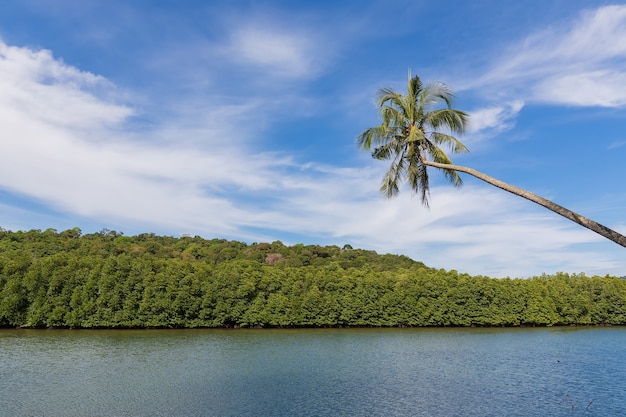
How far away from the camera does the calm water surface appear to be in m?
18.0

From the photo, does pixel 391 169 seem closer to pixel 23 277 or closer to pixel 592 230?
pixel 592 230

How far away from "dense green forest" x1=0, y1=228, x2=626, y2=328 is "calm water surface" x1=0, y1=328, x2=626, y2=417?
15.4 m

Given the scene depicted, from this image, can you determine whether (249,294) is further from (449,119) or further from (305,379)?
(449,119)

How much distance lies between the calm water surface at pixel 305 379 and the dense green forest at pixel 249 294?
50.6 feet

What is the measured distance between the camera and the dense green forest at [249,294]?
5334 cm

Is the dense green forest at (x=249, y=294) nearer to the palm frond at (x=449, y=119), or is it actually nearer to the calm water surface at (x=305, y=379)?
the calm water surface at (x=305, y=379)

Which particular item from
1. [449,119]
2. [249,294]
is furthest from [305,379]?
[249,294]

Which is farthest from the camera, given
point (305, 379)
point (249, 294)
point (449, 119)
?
point (249, 294)

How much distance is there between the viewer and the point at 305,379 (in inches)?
920

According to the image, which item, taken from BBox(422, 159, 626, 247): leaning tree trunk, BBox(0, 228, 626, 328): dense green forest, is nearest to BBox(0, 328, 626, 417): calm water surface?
BBox(422, 159, 626, 247): leaning tree trunk

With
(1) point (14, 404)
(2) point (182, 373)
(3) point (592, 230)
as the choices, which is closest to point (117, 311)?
(2) point (182, 373)

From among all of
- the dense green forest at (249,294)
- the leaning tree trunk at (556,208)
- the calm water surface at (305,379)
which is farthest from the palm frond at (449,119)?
the dense green forest at (249,294)

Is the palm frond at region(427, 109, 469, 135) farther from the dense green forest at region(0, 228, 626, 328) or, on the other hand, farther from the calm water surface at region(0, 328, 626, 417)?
the dense green forest at region(0, 228, 626, 328)

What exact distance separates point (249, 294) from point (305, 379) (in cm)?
3832
